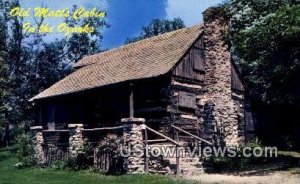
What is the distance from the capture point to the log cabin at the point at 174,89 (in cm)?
2308

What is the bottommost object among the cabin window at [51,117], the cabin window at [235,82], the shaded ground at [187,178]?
the shaded ground at [187,178]

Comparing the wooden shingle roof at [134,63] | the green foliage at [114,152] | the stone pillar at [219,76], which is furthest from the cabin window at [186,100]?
the green foliage at [114,152]

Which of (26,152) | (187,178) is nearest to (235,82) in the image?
(187,178)

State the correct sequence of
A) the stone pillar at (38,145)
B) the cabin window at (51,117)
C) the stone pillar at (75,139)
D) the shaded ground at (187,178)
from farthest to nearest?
the cabin window at (51,117), the stone pillar at (38,145), the stone pillar at (75,139), the shaded ground at (187,178)

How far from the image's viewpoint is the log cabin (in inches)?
909

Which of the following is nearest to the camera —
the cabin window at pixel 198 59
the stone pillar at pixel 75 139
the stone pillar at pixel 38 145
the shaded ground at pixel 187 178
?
the shaded ground at pixel 187 178

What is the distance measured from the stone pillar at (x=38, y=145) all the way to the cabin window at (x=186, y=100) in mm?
9089

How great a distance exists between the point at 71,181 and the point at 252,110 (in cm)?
2142

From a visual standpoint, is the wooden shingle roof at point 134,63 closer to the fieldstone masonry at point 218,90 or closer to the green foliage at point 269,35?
the fieldstone masonry at point 218,90

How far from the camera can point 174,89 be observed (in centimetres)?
2302

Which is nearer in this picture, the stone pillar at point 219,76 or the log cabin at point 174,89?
the log cabin at point 174,89

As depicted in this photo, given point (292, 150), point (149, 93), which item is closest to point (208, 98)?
point (149, 93)

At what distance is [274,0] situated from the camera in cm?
2120

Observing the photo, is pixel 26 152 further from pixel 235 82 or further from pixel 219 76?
pixel 235 82
